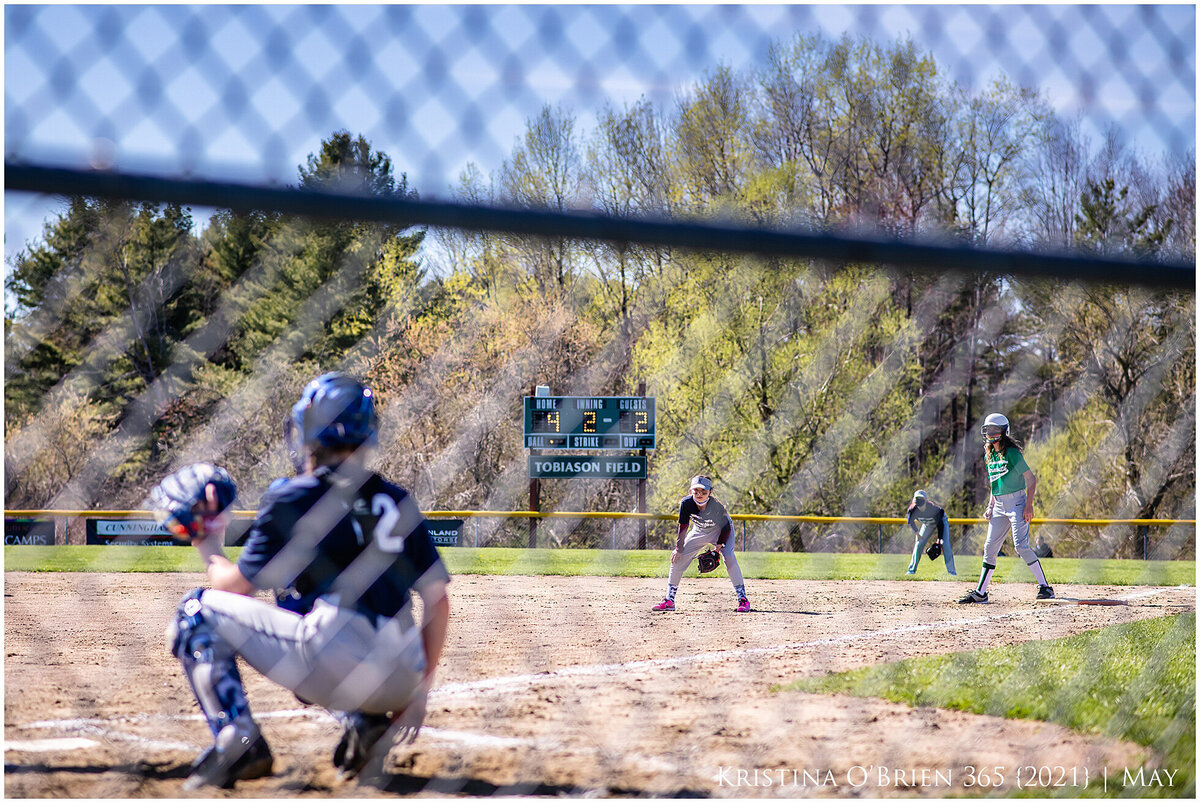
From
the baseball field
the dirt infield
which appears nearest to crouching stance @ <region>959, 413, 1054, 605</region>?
the baseball field

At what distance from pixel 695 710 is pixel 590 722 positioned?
1.59 feet

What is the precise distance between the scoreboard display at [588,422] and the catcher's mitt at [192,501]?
47.4ft

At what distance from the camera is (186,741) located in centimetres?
347

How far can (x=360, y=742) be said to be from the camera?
293 centimetres

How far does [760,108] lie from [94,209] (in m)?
6.73

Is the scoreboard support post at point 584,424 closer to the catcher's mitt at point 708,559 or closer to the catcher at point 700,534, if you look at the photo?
the catcher's mitt at point 708,559

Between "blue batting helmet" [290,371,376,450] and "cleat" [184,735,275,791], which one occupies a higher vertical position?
"blue batting helmet" [290,371,376,450]

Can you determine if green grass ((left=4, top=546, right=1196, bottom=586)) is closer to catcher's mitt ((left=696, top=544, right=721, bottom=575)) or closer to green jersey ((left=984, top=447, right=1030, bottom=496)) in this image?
catcher's mitt ((left=696, top=544, right=721, bottom=575))

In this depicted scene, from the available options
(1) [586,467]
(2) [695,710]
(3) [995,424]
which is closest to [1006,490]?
(3) [995,424]

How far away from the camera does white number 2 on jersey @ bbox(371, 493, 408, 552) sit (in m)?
2.83

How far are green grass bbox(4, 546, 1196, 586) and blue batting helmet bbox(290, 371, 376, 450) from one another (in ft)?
32.5

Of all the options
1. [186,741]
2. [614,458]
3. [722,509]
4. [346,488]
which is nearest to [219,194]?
[346,488]

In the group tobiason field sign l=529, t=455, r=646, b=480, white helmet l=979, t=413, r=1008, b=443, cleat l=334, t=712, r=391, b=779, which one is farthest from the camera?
tobiason field sign l=529, t=455, r=646, b=480

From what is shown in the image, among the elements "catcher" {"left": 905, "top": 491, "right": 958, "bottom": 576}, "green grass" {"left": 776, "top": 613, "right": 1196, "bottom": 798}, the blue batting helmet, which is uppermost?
the blue batting helmet
